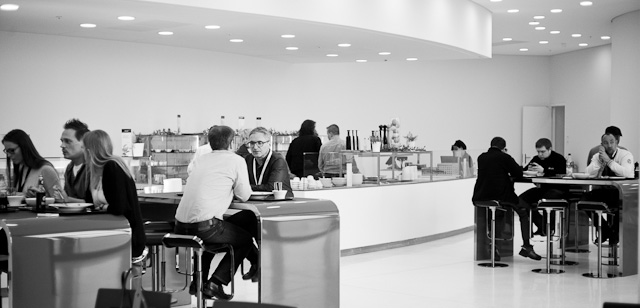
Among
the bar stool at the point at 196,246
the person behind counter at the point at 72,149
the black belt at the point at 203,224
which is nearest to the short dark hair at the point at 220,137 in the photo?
the black belt at the point at 203,224

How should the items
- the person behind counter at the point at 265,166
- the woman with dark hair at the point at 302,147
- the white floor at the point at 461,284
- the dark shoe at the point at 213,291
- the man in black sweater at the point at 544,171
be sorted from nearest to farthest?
the dark shoe at the point at 213,291 < the person behind counter at the point at 265,166 < the white floor at the point at 461,284 < the man in black sweater at the point at 544,171 < the woman with dark hair at the point at 302,147

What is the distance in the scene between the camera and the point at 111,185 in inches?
201

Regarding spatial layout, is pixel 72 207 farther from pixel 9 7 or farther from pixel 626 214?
pixel 626 214

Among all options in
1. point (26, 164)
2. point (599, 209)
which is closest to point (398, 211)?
point (599, 209)

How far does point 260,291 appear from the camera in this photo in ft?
18.4

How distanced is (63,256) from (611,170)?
6343mm

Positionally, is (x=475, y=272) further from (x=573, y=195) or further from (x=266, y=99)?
(x=266, y=99)

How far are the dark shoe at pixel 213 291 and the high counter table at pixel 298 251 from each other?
1.30ft

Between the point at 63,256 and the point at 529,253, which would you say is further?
the point at 529,253

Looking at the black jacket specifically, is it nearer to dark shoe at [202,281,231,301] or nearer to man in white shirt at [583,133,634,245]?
man in white shirt at [583,133,634,245]

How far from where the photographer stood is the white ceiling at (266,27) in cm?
817

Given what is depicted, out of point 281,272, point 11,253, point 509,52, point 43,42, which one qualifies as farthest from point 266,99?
point 11,253

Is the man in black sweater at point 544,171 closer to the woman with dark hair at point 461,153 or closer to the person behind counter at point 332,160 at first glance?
the person behind counter at point 332,160

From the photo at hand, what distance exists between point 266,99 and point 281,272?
8056 mm
